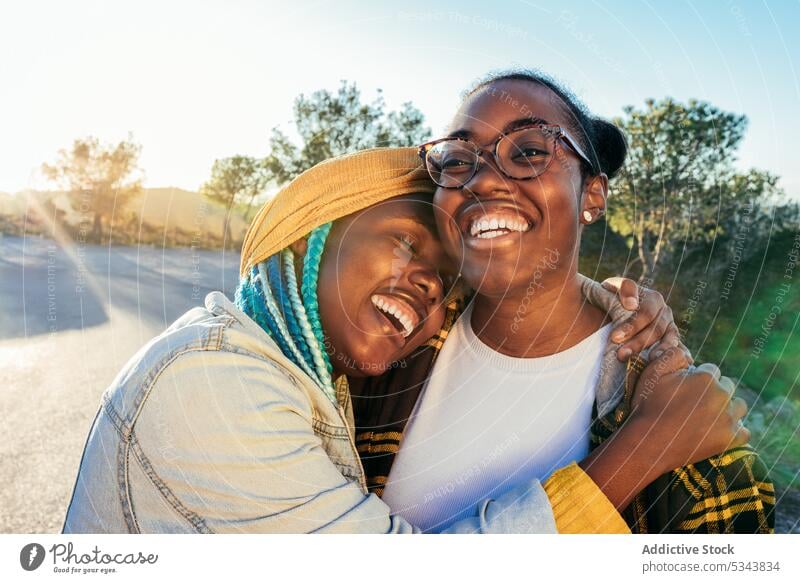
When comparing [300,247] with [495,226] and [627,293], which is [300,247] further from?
[627,293]

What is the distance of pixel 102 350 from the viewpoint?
5.99 metres

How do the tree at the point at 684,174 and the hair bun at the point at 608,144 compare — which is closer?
the hair bun at the point at 608,144

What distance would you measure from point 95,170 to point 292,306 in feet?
5.38

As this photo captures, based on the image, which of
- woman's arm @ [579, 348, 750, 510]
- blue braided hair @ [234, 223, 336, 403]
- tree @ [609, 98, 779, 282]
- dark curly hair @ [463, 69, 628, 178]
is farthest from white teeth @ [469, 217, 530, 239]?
tree @ [609, 98, 779, 282]

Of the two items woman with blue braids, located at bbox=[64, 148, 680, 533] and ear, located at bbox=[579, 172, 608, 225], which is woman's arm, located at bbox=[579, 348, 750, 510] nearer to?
woman with blue braids, located at bbox=[64, 148, 680, 533]

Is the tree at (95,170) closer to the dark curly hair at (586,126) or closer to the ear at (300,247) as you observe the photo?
the ear at (300,247)

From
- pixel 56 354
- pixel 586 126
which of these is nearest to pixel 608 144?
pixel 586 126

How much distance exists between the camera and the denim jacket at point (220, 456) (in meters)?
1.59

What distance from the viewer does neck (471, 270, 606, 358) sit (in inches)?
79.0

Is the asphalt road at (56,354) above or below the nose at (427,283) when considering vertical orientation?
below

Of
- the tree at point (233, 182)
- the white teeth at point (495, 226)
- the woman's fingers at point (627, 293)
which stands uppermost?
the white teeth at point (495, 226)

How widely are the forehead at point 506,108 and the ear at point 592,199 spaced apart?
0.19 meters

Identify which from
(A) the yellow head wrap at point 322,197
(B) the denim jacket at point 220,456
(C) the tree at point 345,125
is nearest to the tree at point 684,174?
(C) the tree at point 345,125
